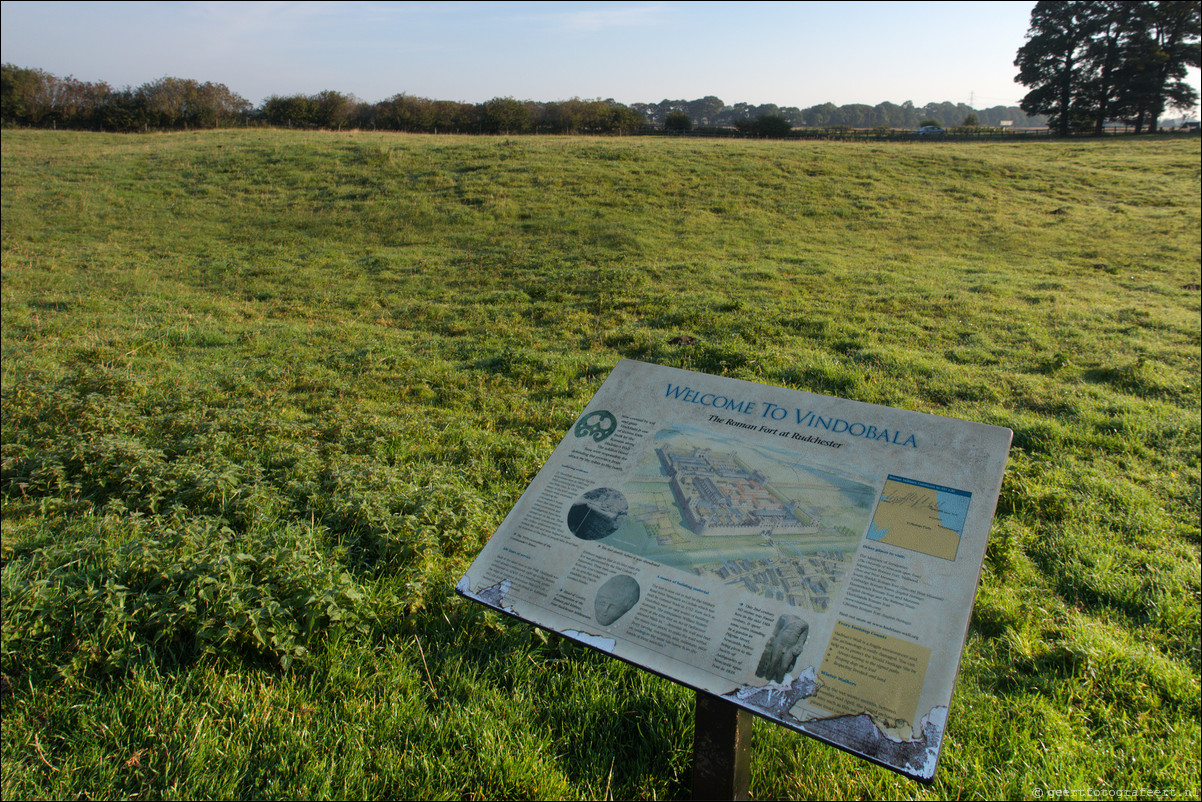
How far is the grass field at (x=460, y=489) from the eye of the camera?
9.34 ft

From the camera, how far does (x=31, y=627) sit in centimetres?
318

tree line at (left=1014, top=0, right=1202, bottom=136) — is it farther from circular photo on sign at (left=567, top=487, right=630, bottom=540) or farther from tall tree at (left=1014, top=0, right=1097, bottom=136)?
circular photo on sign at (left=567, top=487, right=630, bottom=540)

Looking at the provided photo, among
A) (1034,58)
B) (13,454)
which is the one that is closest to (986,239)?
(13,454)

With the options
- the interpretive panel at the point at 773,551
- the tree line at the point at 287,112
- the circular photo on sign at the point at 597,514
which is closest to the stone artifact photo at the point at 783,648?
the interpretive panel at the point at 773,551

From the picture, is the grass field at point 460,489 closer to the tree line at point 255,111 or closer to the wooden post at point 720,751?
the wooden post at point 720,751

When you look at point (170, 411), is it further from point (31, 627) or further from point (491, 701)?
point (491, 701)

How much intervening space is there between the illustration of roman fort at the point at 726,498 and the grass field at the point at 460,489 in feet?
3.66

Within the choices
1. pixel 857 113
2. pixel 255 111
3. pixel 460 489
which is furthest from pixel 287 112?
pixel 857 113

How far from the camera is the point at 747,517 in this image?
241 cm

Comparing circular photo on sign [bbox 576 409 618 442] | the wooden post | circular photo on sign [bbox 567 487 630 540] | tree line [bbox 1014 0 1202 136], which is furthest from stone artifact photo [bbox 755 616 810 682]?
tree line [bbox 1014 0 1202 136]

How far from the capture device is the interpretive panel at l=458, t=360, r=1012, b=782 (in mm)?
1967

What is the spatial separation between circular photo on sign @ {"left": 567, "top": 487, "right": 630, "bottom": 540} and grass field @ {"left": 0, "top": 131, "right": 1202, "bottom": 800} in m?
1.01

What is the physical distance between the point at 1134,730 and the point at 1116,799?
1.80ft

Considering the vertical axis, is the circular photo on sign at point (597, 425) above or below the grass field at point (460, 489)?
above
